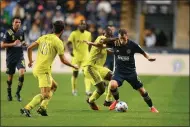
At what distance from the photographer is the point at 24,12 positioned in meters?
33.7

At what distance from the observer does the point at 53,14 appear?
33781 millimetres

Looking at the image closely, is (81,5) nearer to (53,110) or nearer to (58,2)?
(58,2)

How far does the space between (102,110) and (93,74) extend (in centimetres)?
147

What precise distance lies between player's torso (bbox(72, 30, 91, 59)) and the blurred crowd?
9.59 meters

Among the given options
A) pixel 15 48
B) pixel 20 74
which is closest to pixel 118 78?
pixel 20 74

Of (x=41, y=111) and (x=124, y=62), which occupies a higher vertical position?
(x=124, y=62)

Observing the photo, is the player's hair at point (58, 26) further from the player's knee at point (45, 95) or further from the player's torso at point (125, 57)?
the player's torso at point (125, 57)

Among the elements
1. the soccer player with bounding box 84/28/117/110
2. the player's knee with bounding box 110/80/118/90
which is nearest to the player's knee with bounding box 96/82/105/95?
the soccer player with bounding box 84/28/117/110

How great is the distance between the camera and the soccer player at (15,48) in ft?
63.0

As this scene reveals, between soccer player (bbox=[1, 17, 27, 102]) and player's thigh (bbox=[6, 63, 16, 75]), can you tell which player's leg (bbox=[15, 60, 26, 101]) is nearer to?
soccer player (bbox=[1, 17, 27, 102])

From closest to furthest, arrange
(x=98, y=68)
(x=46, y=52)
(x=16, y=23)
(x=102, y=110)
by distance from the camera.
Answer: (x=46, y=52) → (x=102, y=110) → (x=98, y=68) → (x=16, y=23)

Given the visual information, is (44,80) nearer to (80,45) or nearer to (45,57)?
(45,57)

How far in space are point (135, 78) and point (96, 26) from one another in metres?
17.1

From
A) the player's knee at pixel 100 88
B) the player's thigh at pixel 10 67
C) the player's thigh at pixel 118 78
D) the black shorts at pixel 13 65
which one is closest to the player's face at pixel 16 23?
the black shorts at pixel 13 65
